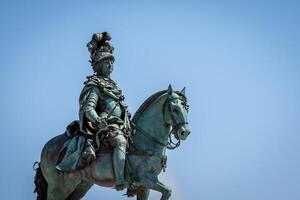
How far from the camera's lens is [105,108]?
1600cm

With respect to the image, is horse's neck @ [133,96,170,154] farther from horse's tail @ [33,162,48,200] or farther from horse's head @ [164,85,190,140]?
horse's tail @ [33,162,48,200]

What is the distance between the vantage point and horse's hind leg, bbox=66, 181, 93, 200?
53.0ft

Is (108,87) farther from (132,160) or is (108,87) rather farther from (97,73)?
(132,160)

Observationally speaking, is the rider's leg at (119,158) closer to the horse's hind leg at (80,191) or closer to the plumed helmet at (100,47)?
the horse's hind leg at (80,191)

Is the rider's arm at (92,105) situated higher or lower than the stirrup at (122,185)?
higher

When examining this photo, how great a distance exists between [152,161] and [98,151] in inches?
47.0

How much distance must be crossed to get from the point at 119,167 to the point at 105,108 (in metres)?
1.61

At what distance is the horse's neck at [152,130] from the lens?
15.5 metres

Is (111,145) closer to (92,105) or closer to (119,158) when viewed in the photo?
(119,158)

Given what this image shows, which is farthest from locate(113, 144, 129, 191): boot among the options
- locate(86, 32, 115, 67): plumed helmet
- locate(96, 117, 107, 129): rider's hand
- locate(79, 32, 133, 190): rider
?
locate(86, 32, 115, 67): plumed helmet

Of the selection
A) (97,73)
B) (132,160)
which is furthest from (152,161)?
(97,73)

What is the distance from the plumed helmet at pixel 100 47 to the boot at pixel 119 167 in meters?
2.43

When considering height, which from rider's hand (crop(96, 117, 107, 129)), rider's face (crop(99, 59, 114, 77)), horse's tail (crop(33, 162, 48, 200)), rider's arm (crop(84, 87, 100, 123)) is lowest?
horse's tail (crop(33, 162, 48, 200))

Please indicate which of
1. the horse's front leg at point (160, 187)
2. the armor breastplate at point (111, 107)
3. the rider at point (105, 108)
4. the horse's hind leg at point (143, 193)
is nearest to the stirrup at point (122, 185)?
the rider at point (105, 108)
